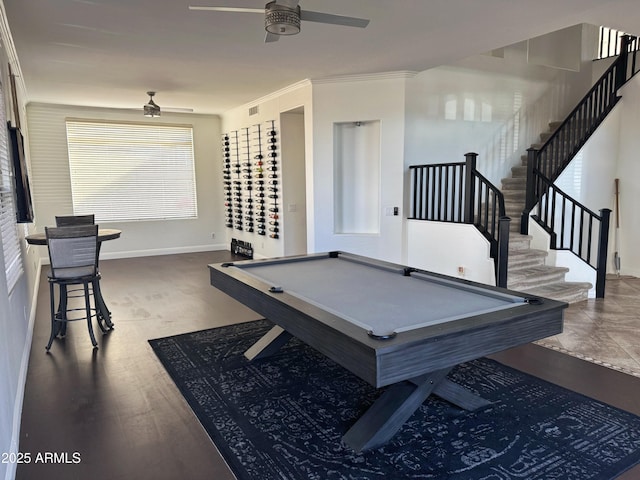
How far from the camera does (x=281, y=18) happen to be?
107 inches

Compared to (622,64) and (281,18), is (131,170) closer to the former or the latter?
(281,18)

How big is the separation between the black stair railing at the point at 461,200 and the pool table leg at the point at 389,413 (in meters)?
2.83

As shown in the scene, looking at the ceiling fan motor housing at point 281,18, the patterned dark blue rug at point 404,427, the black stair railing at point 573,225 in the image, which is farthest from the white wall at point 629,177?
the ceiling fan motor housing at point 281,18

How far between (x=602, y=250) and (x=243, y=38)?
15.8 ft

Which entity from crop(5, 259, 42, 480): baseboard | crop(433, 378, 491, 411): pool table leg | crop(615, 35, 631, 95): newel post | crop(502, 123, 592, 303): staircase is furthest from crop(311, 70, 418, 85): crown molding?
crop(5, 259, 42, 480): baseboard

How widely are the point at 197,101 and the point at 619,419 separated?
731 centimetres

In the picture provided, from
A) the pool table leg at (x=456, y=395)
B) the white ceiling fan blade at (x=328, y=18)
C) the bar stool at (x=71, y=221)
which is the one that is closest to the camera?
the pool table leg at (x=456, y=395)

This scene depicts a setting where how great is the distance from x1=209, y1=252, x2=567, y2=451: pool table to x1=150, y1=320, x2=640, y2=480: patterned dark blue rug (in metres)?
0.15

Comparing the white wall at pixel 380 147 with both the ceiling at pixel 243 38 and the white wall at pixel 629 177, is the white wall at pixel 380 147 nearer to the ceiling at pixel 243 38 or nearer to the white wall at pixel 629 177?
the ceiling at pixel 243 38

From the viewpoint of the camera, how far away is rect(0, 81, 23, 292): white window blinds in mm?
3344

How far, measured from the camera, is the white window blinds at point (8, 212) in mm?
3344

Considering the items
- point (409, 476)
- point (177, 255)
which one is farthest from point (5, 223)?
point (177, 255)

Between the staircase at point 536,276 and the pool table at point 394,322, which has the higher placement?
the pool table at point 394,322

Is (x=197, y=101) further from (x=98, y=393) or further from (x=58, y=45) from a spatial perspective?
(x=98, y=393)
